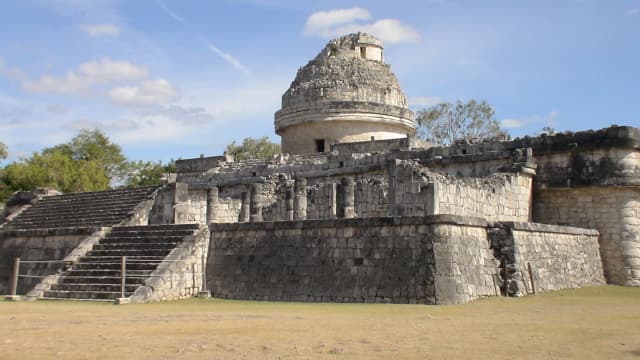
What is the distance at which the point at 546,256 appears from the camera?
17062 millimetres

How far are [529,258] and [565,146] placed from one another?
5.56 m

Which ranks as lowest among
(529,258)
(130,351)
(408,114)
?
(130,351)

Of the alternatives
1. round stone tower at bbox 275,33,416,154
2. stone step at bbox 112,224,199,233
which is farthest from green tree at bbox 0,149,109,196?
stone step at bbox 112,224,199,233

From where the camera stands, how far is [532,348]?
330 inches

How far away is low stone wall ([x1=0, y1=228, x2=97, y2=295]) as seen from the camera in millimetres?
20016

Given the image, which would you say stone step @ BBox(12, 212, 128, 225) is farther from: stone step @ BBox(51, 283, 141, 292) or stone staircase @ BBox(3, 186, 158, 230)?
stone step @ BBox(51, 283, 141, 292)

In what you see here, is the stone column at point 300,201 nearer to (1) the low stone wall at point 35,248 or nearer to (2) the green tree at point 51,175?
(1) the low stone wall at point 35,248

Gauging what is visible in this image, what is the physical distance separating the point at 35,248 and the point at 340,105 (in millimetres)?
11309

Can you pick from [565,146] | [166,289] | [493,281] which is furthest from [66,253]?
[565,146]

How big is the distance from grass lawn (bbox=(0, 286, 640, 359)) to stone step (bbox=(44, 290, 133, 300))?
1667 mm

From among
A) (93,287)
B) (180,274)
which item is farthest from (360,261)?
(93,287)

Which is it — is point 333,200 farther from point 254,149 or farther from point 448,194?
point 254,149

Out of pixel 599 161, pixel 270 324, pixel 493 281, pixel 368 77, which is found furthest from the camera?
pixel 368 77

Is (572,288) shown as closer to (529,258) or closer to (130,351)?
(529,258)
